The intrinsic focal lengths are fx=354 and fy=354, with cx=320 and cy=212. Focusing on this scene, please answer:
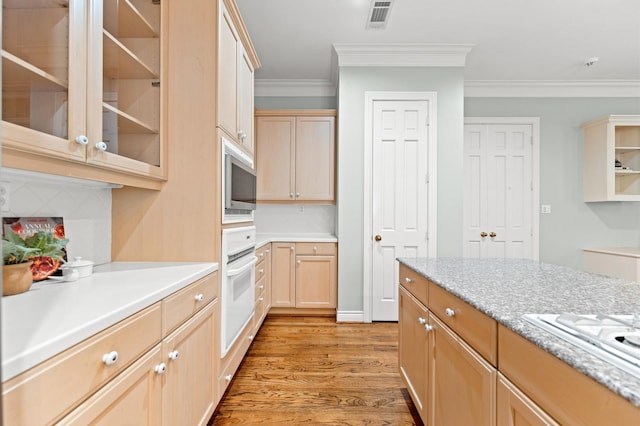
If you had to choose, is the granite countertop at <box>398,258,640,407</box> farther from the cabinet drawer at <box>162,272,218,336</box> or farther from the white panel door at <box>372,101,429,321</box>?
the white panel door at <box>372,101,429,321</box>

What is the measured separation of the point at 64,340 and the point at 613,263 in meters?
5.04

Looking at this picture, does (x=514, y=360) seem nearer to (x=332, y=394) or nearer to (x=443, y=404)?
(x=443, y=404)

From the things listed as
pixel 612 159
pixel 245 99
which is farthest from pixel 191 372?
pixel 612 159

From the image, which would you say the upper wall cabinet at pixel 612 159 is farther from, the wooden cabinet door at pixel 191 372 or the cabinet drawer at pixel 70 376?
the cabinet drawer at pixel 70 376

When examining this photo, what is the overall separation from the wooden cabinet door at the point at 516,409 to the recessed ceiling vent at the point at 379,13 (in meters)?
2.75

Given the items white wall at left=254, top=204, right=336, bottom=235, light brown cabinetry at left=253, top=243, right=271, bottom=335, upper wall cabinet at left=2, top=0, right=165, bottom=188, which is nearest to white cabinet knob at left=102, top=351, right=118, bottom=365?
upper wall cabinet at left=2, top=0, right=165, bottom=188

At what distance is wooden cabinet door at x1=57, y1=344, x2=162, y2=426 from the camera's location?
0.92m

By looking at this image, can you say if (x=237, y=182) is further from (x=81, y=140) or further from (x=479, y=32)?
(x=479, y=32)

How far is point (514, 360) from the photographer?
3.22ft

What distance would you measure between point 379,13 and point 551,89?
278 centimetres

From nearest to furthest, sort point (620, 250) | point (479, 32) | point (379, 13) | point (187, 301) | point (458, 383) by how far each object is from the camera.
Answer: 1. point (458, 383)
2. point (187, 301)
3. point (379, 13)
4. point (479, 32)
5. point (620, 250)

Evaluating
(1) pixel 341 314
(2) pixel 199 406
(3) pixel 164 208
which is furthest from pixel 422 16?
(2) pixel 199 406

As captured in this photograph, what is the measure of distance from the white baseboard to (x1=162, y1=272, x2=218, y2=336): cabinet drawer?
6.61ft

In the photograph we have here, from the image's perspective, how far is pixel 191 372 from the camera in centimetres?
155
